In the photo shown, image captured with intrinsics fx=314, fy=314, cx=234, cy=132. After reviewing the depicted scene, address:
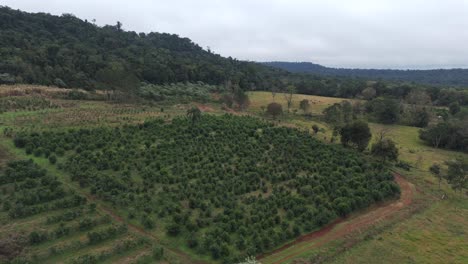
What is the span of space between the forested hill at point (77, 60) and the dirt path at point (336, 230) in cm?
5124

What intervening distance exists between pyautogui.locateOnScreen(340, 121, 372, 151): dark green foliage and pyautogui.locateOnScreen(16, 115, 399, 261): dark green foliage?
8.91ft

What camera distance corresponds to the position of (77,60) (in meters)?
82.0

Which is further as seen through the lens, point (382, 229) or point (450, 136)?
point (450, 136)

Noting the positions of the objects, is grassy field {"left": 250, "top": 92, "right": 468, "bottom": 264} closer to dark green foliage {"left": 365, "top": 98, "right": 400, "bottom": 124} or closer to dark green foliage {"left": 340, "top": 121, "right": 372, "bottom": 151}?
dark green foliage {"left": 340, "top": 121, "right": 372, "bottom": 151}

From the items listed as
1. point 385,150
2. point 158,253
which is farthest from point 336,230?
point 385,150

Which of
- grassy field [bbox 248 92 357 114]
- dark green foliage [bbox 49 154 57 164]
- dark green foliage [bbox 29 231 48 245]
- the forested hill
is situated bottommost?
dark green foliage [bbox 29 231 48 245]

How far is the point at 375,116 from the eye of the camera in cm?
7669

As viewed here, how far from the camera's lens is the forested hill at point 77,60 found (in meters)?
67.1

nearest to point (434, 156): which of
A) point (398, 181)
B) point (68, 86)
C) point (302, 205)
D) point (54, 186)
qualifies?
point (398, 181)

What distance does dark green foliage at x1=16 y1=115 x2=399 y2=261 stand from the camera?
24047 mm

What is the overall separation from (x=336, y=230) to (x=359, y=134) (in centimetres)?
2225

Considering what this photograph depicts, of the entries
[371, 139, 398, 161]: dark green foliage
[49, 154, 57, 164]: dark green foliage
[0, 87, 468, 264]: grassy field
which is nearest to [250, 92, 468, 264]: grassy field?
[0, 87, 468, 264]: grassy field

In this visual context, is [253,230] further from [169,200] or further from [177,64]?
[177,64]

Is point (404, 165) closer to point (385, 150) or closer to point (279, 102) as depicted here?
point (385, 150)
